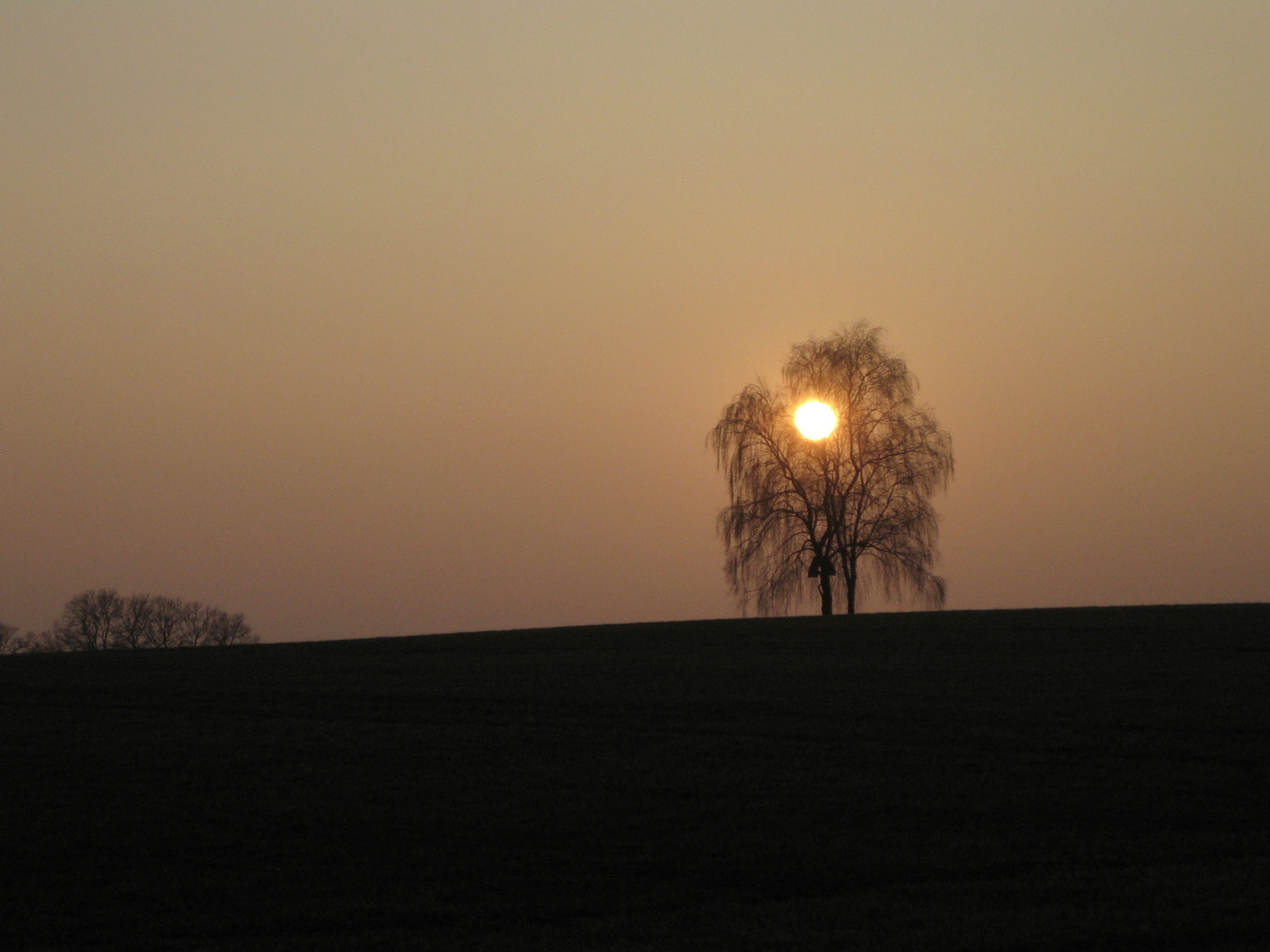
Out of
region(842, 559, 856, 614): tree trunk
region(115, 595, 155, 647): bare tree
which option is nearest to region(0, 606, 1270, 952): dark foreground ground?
region(842, 559, 856, 614): tree trunk

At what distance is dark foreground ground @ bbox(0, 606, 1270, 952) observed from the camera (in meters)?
11.0

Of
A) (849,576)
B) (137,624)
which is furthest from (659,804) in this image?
(137,624)

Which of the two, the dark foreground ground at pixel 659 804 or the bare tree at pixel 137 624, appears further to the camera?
the bare tree at pixel 137 624

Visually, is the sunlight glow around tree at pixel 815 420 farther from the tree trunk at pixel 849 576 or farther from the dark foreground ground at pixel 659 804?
the dark foreground ground at pixel 659 804

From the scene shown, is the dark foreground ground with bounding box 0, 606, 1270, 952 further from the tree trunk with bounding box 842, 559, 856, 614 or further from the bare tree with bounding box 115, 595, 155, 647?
the bare tree with bounding box 115, 595, 155, 647

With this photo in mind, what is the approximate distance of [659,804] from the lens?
15.4 meters

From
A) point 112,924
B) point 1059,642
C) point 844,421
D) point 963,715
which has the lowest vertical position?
point 112,924

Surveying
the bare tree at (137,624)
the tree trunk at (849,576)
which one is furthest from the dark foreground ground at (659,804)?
the bare tree at (137,624)

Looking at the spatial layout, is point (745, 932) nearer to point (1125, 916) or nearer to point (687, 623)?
Result: point (1125, 916)

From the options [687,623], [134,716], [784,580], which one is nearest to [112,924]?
[134,716]

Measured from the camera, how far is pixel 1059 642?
28016 mm

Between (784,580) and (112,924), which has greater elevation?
(784,580)

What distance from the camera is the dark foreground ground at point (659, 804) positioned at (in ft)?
36.0

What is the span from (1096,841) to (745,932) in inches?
183
